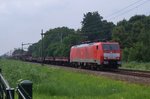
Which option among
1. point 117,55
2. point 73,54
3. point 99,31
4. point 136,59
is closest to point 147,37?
point 136,59

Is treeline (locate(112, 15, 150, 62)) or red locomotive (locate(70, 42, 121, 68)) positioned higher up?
treeline (locate(112, 15, 150, 62))

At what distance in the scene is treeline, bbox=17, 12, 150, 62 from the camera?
67188mm

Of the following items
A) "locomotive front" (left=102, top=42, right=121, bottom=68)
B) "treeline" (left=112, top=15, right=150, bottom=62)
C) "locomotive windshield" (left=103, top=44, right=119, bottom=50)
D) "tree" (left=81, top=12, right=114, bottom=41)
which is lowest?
"locomotive front" (left=102, top=42, right=121, bottom=68)

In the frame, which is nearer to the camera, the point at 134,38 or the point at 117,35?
the point at 134,38

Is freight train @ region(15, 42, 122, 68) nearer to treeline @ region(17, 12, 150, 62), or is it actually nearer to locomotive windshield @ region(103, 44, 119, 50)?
locomotive windshield @ region(103, 44, 119, 50)

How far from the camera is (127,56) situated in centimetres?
7169

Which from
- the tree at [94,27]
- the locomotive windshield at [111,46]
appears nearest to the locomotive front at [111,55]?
the locomotive windshield at [111,46]

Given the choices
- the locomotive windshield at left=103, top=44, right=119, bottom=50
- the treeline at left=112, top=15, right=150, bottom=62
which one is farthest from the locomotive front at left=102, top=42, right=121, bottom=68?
the treeline at left=112, top=15, right=150, bottom=62

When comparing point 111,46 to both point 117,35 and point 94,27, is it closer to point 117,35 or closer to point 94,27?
point 117,35

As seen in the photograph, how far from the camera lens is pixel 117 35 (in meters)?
87.6

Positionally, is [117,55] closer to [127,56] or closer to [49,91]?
[49,91]

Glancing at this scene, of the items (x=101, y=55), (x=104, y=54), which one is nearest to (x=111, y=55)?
(x=104, y=54)

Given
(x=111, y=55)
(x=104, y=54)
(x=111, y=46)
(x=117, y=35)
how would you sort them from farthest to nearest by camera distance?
(x=117, y=35) → (x=111, y=46) → (x=111, y=55) → (x=104, y=54)

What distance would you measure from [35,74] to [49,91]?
4.54 meters
